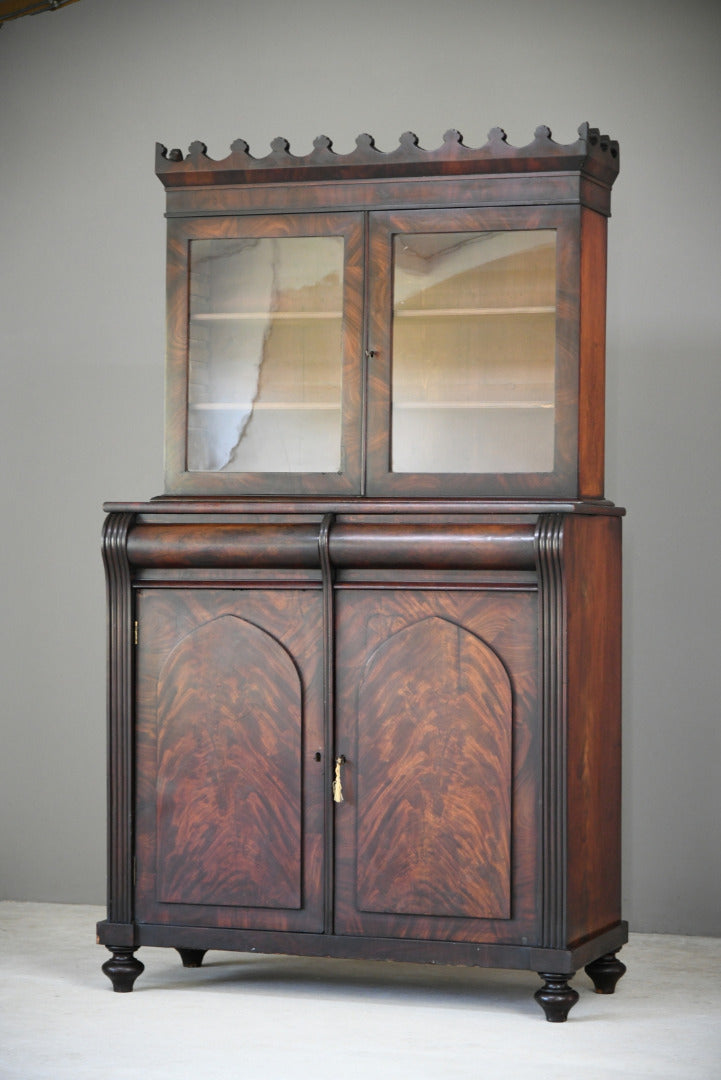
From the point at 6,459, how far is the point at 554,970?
2.63 meters

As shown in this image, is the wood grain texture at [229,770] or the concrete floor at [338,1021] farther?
the wood grain texture at [229,770]

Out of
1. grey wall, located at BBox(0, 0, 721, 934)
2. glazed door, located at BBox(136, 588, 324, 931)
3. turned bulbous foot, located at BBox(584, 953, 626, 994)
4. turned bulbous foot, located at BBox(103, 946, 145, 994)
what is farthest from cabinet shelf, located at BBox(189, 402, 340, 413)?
turned bulbous foot, located at BBox(584, 953, 626, 994)

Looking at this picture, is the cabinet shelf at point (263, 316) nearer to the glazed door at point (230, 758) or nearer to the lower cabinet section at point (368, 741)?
the lower cabinet section at point (368, 741)

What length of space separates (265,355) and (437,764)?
1.17 m

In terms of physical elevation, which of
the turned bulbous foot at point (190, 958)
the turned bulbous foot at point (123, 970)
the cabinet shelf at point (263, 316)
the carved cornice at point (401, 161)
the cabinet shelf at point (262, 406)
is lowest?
the turned bulbous foot at point (190, 958)

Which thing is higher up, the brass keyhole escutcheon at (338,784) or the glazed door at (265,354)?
the glazed door at (265,354)

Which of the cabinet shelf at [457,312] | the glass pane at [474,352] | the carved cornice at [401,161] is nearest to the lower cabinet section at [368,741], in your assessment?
the glass pane at [474,352]

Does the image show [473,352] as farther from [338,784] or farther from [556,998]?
[556,998]

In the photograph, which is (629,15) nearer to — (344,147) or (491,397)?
(344,147)

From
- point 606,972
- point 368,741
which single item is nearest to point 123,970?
point 368,741

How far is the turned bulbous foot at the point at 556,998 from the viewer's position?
3.76 meters

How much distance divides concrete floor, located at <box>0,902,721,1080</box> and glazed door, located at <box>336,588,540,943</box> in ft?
0.79

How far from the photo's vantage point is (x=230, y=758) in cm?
401

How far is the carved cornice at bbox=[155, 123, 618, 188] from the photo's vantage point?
3.94m
